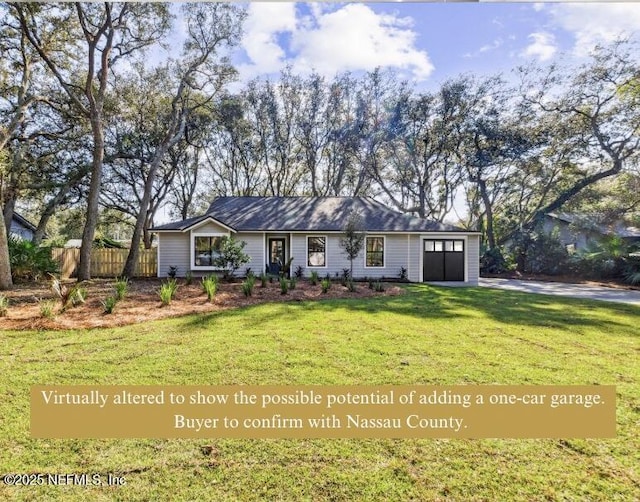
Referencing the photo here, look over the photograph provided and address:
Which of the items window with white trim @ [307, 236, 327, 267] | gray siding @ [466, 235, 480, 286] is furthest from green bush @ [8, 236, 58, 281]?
gray siding @ [466, 235, 480, 286]

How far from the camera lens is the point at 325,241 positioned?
1158 cm

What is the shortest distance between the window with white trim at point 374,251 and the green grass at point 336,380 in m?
6.13

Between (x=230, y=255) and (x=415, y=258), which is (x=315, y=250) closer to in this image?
(x=230, y=255)

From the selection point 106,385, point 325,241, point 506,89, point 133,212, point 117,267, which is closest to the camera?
point 106,385

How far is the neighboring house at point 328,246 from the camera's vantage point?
1127 centimetres

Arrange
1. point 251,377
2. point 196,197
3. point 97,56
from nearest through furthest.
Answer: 1. point 251,377
2. point 97,56
3. point 196,197

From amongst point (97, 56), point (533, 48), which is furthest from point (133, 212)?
point (533, 48)

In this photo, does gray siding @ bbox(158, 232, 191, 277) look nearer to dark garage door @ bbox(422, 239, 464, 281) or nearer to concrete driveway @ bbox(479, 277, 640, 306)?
dark garage door @ bbox(422, 239, 464, 281)

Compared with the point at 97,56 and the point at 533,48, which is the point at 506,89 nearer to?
the point at 533,48

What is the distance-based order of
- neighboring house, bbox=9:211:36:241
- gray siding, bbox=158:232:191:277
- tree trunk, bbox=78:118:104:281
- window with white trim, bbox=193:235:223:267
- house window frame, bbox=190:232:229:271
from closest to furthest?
tree trunk, bbox=78:118:104:281
house window frame, bbox=190:232:229:271
window with white trim, bbox=193:235:223:267
gray siding, bbox=158:232:191:277
neighboring house, bbox=9:211:36:241

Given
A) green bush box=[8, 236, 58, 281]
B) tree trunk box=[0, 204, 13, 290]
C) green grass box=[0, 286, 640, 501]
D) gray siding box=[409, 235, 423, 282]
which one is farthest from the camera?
gray siding box=[409, 235, 423, 282]

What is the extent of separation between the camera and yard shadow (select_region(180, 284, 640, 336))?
4.87 m

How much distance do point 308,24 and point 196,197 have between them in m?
20.5

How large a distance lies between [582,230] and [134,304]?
1834cm
